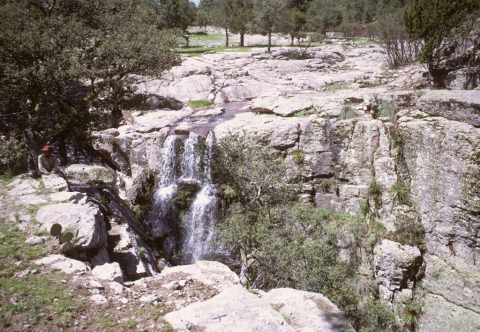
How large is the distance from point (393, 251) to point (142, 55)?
60.4ft

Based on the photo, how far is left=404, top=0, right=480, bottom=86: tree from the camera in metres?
16.5

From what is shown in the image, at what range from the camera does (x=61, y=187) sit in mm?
10320

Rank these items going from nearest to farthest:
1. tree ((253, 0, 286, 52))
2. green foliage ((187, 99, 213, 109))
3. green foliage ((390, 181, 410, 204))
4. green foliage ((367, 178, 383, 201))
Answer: green foliage ((390, 181, 410, 204))
green foliage ((367, 178, 383, 201))
green foliage ((187, 99, 213, 109))
tree ((253, 0, 286, 52))

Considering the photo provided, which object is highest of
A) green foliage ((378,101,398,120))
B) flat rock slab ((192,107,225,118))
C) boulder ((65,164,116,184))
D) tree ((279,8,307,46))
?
tree ((279,8,307,46))

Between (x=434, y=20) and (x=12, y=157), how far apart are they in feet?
79.2

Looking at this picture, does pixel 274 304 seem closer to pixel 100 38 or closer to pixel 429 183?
pixel 429 183

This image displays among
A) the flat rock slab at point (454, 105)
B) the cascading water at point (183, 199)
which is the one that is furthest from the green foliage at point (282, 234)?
the flat rock slab at point (454, 105)

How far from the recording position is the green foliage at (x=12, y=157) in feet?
36.3

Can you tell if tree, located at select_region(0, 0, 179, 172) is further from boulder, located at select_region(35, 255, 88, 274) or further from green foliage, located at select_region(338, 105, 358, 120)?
green foliage, located at select_region(338, 105, 358, 120)

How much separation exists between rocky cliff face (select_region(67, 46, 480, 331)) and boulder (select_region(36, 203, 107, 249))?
6.65 meters

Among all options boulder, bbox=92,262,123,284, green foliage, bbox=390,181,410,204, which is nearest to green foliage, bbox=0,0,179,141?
boulder, bbox=92,262,123,284

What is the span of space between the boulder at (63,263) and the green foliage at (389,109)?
15282 mm

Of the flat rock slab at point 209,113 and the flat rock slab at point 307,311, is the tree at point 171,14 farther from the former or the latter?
the flat rock slab at point 307,311

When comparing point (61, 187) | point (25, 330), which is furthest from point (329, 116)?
point (25, 330)
